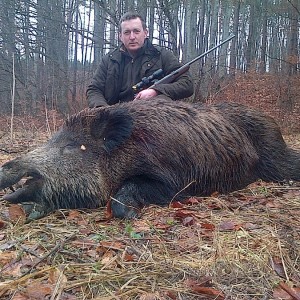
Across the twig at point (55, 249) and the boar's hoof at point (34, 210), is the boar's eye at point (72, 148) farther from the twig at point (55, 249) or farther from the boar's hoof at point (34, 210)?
the twig at point (55, 249)

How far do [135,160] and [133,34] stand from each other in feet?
9.19

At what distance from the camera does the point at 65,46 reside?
69.6ft

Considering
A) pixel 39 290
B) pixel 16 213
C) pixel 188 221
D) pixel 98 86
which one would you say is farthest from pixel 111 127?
pixel 98 86

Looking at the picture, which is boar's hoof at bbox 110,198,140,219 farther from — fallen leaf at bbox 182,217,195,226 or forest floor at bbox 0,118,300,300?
fallen leaf at bbox 182,217,195,226

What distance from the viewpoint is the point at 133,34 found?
6.23 metres

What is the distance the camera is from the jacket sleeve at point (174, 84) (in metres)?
5.79

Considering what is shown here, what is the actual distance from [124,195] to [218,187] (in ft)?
4.16

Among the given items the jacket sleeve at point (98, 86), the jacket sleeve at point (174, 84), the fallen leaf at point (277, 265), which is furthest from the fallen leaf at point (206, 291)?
the jacket sleeve at point (98, 86)

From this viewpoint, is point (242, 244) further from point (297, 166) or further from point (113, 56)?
point (113, 56)

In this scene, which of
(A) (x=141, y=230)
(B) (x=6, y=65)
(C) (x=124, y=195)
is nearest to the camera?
(A) (x=141, y=230)

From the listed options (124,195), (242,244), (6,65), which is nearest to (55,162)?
(124,195)

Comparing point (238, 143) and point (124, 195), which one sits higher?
point (238, 143)

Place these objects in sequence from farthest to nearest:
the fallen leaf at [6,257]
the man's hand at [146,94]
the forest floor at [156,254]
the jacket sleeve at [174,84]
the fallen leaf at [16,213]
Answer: the jacket sleeve at [174,84], the man's hand at [146,94], the fallen leaf at [16,213], the fallen leaf at [6,257], the forest floor at [156,254]

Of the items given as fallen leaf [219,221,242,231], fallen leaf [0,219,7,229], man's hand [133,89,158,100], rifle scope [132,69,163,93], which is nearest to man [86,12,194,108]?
rifle scope [132,69,163,93]
